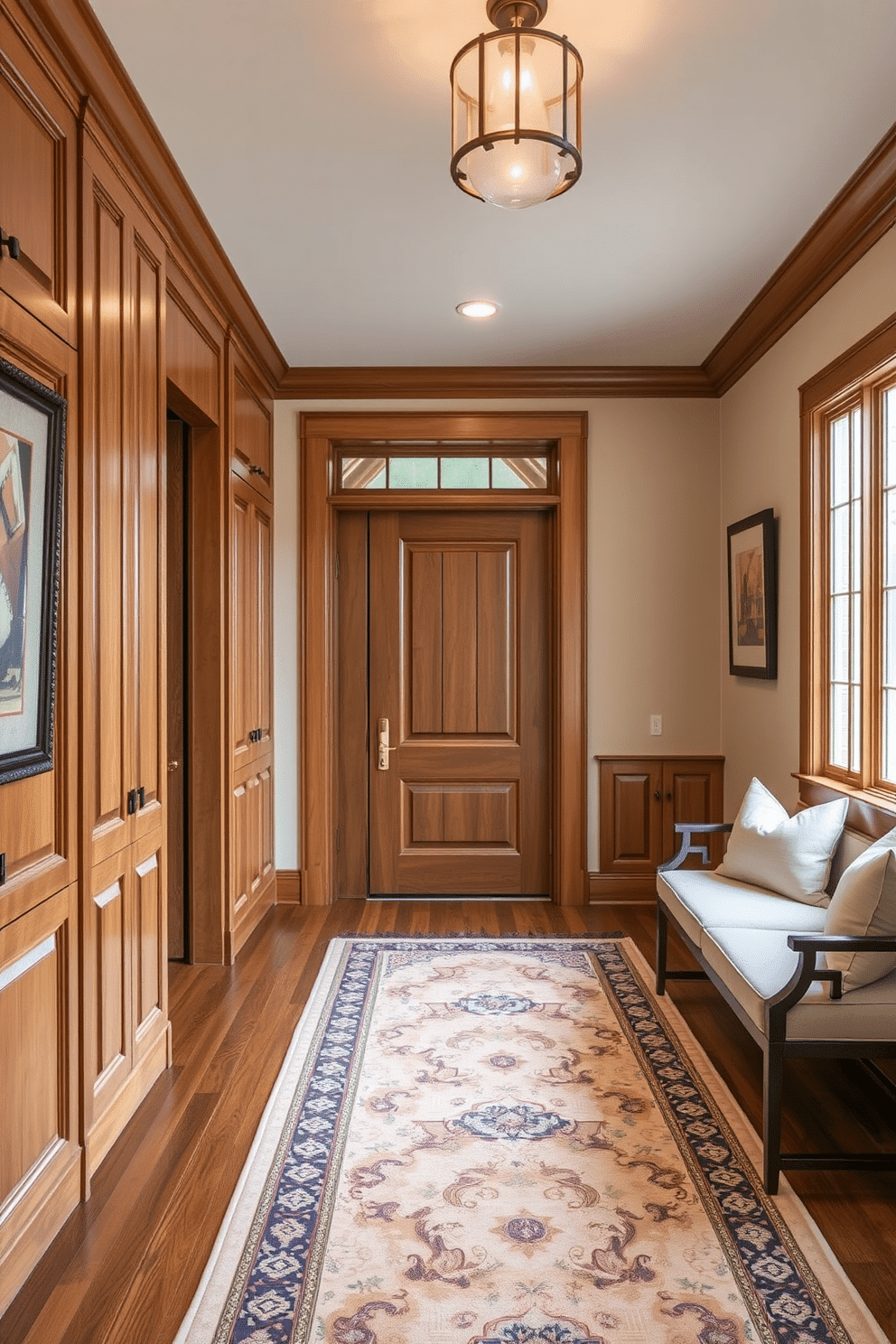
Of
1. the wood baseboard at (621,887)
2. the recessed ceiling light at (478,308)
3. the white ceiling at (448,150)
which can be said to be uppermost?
the recessed ceiling light at (478,308)

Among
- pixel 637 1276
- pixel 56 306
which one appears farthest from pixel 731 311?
pixel 637 1276

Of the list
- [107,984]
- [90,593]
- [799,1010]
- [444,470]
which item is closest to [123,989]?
[107,984]

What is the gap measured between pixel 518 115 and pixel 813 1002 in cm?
215

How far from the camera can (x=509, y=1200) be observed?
2301 millimetres

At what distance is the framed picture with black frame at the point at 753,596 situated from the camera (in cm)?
418

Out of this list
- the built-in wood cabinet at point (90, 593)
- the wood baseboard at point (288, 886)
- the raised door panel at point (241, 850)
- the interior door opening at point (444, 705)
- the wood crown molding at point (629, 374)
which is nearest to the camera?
the built-in wood cabinet at point (90, 593)

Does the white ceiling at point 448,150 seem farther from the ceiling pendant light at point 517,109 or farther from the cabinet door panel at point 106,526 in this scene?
the cabinet door panel at point 106,526

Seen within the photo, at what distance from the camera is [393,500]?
5.04 metres

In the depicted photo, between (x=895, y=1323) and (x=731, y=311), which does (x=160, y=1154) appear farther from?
(x=731, y=311)

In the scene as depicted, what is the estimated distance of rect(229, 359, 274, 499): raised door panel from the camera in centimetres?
421

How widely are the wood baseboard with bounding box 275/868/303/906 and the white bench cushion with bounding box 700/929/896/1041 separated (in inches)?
111

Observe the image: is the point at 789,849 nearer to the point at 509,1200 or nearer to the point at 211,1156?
the point at 509,1200

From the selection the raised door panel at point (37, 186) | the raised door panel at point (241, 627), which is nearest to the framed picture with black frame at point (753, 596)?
the raised door panel at point (241, 627)

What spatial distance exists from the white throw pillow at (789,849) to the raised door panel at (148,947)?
2.04 m
